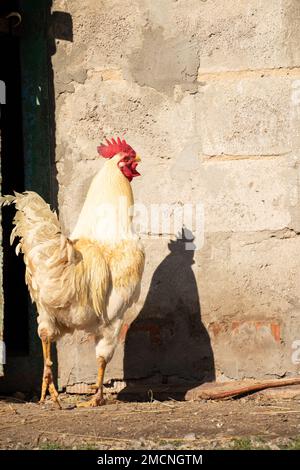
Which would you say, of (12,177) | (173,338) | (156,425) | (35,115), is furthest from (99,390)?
(12,177)

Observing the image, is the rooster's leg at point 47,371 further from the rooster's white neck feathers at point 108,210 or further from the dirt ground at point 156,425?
the rooster's white neck feathers at point 108,210

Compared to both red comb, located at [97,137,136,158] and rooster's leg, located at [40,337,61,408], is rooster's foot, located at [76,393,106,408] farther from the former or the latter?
red comb, located at [97,137,136,158]

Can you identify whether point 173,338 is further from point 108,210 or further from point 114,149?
point 114,149

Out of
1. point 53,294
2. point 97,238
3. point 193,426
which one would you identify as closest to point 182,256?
point 97,238

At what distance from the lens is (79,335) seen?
6625mm

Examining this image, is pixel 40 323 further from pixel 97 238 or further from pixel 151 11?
pixel 151 11

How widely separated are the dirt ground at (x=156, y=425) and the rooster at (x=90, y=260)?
351mm

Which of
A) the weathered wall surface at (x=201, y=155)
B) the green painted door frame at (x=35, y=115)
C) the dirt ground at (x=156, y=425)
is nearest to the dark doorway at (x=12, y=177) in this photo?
the green painted door frame at (x=35, y=115)

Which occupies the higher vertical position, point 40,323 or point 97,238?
point 97,238

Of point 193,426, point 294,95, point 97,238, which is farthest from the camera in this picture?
point 294,95

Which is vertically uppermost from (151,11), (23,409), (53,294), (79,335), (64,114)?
(151,11)

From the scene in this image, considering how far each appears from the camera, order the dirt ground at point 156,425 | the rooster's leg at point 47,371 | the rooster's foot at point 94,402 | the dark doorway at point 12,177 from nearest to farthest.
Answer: the dirt ground at point 156,425 < the rooster's leg at point 47,371 < the rooster's foot at point 94,402 < the dark doorway at point 12,177

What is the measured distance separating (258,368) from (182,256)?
1033 millimetres

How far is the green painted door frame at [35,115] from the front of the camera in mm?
6625
